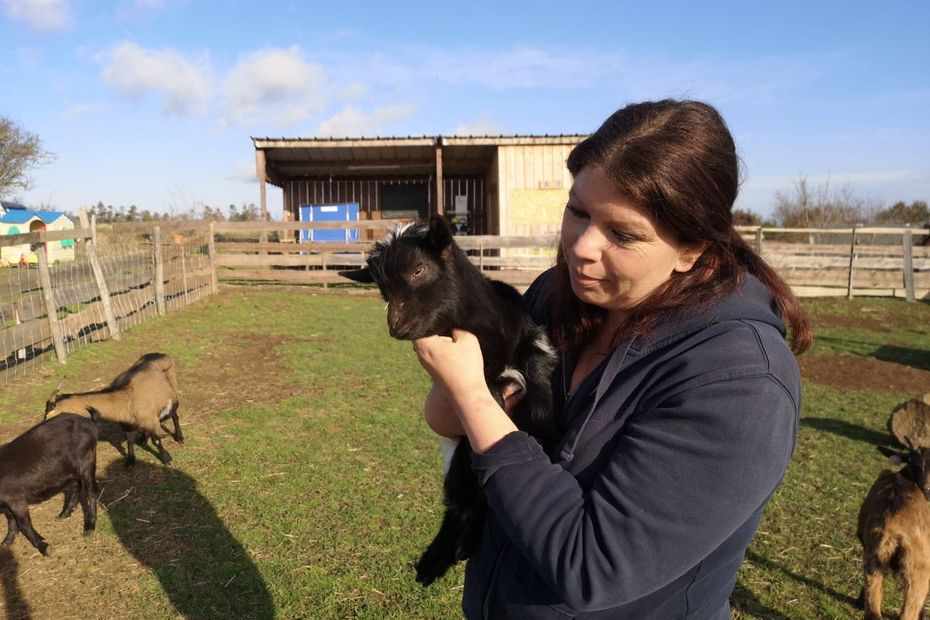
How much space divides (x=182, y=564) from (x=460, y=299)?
120 inches

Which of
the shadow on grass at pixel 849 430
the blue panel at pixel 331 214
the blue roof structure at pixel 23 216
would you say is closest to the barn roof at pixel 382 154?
the blue panel at pixel 331 214

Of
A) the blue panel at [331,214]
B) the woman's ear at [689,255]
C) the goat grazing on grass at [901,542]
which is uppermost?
the blue panel at [331,214]

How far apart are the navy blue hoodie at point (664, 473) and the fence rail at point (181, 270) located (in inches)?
282

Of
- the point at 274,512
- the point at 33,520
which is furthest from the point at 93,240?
the point at 274,512

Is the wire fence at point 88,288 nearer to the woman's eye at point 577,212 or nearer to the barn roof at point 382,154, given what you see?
the barn roof at point 382,154

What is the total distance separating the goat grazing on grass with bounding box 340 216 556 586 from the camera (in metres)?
1.95

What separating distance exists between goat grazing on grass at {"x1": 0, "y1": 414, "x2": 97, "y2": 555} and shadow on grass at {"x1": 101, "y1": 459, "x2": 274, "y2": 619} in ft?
0.91

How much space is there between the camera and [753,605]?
3.68m

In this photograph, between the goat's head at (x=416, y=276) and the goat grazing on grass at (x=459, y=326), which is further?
the goat's head at (x=416, y=276)

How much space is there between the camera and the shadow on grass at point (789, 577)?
3.72 meters

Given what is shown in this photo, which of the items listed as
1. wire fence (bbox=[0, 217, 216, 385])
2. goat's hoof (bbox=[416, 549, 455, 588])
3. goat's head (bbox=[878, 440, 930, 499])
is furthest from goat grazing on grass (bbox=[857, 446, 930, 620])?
wire fence (bbox=[0, 217, 216, 385])

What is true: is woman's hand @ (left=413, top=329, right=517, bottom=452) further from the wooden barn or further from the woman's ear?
the wooden barn

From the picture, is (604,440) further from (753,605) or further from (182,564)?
(182,564)

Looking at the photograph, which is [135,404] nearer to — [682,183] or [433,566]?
[433,566]
